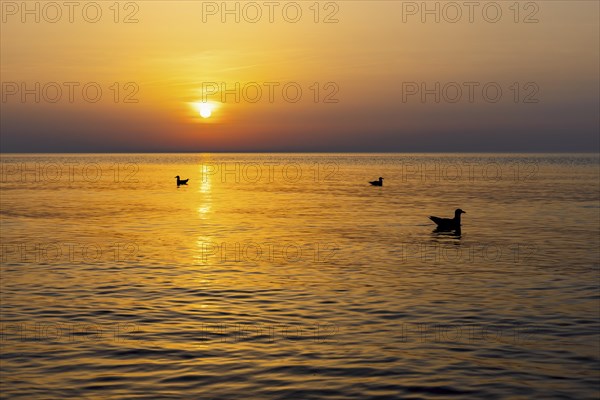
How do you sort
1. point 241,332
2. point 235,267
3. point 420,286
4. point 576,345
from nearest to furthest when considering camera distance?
point 576,345, point 241,332, point 420,286, point 235,267

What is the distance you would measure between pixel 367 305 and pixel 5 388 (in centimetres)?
976

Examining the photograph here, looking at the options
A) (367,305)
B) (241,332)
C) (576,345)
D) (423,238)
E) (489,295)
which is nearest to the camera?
(576,345)

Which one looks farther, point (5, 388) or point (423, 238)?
point (423, 238)

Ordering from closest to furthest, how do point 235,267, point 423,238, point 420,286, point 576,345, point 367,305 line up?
point 576,345 → point 367,305 → point 420,286 → point 235,267 → point 423,238

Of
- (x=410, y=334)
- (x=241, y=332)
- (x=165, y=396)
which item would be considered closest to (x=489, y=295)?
(x=410, y=334)

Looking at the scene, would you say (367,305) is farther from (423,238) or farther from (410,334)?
(423,238)

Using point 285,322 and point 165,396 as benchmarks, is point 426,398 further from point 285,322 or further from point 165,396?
point 285,322

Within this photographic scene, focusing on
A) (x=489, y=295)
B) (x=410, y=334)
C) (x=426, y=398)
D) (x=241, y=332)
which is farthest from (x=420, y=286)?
(x=426, y=398)

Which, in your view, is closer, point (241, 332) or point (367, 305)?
point (241, 332)

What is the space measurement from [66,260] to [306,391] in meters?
17.4

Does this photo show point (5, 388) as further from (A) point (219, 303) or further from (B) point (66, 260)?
(B) point (66, 260)

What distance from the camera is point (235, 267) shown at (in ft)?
84.5

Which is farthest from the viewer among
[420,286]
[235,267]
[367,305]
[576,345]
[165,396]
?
[235,267]

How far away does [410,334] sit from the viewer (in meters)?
16.1
